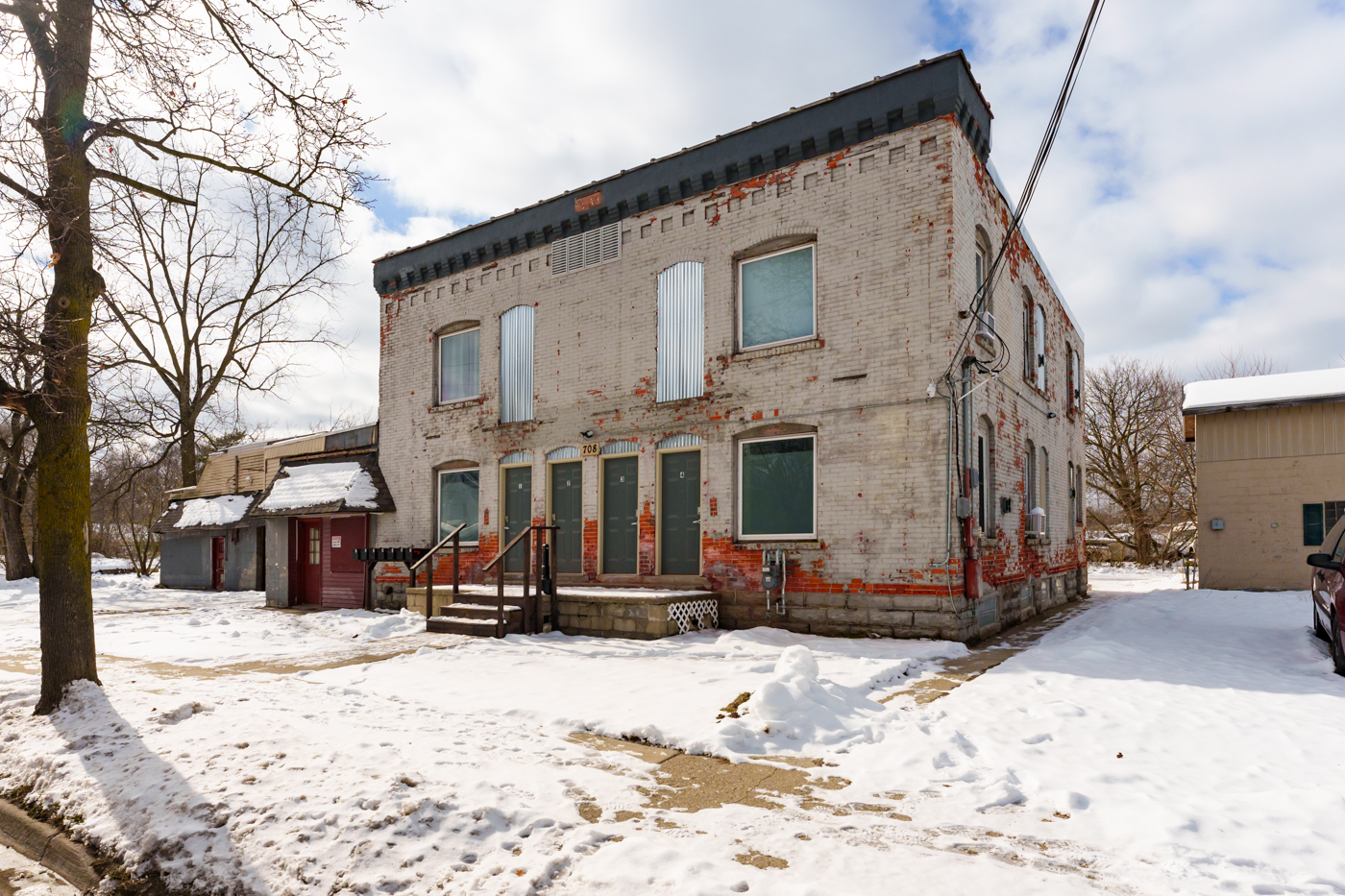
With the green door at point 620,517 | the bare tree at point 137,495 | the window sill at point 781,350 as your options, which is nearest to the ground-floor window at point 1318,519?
the window sill at point 781,350

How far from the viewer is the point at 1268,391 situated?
56.8 feet

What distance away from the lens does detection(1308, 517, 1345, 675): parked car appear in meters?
7.16

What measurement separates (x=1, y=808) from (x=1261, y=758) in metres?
7.68

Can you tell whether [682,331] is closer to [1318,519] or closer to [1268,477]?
[1268,477]

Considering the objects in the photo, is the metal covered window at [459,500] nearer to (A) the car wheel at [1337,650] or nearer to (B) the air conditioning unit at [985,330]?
(B) the air conditioning unit at [985,330]

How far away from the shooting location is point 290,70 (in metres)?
7.31

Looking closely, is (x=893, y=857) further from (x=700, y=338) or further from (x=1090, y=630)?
(x=700, y=338)

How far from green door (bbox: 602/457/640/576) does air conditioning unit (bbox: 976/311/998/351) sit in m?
5.33

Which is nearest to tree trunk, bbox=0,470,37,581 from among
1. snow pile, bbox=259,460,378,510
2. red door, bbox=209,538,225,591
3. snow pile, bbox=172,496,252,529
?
snow pile, bbox=172,496,252,529

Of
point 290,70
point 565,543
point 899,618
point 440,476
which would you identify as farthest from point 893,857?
point 440,476

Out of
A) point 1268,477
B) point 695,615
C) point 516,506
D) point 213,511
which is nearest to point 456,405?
point 516,506

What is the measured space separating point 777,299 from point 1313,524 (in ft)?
44.4

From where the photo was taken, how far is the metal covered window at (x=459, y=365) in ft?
48.9

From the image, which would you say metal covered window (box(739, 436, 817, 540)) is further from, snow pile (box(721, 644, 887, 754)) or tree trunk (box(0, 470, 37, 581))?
tree trunk (box(0, 470, 37, 581))
